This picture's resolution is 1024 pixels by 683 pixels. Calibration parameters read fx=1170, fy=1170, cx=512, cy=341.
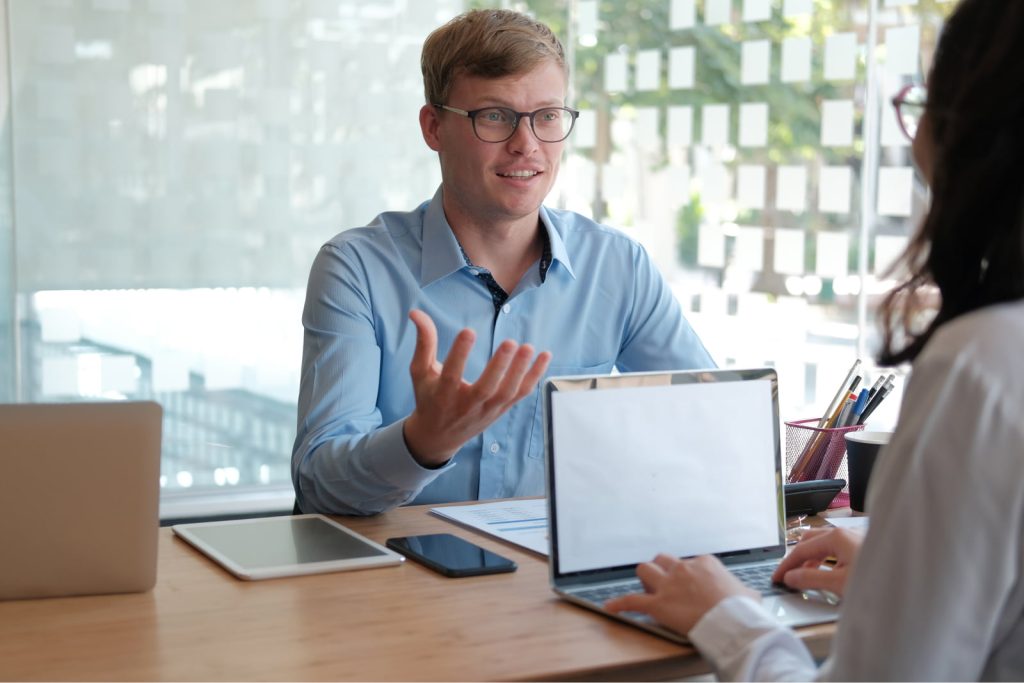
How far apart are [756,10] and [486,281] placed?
261cm

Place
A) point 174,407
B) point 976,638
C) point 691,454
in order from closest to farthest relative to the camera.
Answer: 1. point 976,638
2. point 691,454
3. point 174,407

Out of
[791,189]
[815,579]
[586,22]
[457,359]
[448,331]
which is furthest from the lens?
[586,22]

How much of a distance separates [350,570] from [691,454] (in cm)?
44

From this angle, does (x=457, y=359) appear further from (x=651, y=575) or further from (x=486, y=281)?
(x=486, y=281)

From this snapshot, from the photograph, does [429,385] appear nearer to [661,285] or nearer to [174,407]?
[661,285]

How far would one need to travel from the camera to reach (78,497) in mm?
1305

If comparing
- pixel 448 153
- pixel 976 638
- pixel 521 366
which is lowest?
pixel 976 638

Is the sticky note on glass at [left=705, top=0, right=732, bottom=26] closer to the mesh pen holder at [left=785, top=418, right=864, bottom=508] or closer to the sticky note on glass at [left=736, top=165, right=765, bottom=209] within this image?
the sticky note on glass at [left=736, top=165, right=765, bottom=209]

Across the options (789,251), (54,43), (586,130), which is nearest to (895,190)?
(789,251)

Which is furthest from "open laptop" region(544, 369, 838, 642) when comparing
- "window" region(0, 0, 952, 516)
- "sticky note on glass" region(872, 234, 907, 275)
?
"sticky note on glass" region(872, 234, 907, 275)

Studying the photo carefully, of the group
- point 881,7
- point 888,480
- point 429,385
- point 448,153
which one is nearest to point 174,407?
point 448,153

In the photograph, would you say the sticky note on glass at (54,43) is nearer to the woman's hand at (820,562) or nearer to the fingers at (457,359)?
the fingers at (457,359)

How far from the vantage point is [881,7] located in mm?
4012

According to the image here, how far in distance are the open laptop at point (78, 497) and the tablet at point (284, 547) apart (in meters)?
0.15
